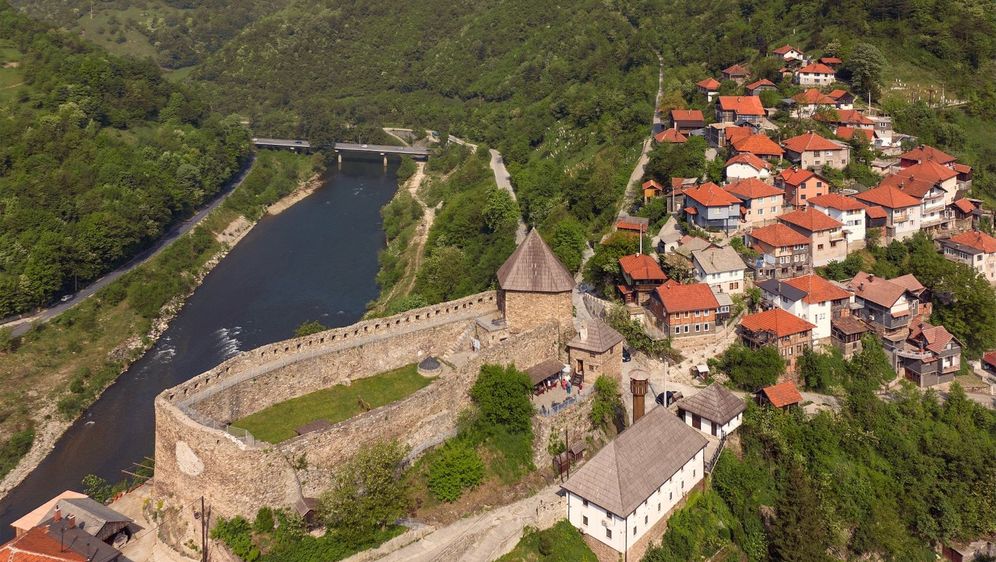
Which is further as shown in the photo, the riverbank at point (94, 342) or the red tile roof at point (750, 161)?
the red tile roof at point (750, 161)

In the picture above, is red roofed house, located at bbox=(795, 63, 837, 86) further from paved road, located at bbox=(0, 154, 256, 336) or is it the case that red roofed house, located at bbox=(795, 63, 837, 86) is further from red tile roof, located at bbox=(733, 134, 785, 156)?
paved road, located at bbox=(0, 154, 256, 336)

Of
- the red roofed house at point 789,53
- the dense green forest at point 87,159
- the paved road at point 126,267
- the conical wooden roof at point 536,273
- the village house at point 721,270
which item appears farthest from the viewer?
the red roofed house at point 789,53

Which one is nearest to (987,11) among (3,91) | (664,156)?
(664,156)

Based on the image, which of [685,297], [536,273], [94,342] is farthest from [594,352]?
[94,342]

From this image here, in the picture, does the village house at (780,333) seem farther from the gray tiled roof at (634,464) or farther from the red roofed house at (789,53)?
the red roofed house at (789,53)

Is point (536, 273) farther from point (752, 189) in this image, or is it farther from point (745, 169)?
point (745, 169)

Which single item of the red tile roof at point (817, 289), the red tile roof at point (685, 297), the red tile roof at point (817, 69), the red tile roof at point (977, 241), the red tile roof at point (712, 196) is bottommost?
the red tile roof at point (977, 241)

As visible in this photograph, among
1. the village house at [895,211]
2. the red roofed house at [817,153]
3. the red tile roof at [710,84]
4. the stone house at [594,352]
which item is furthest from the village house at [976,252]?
the red tile roof at [710,84]
